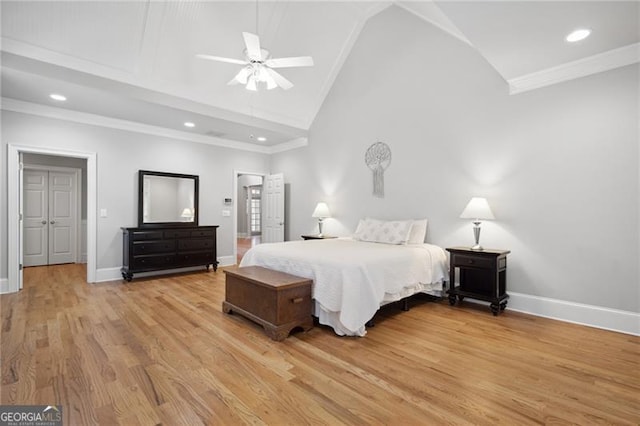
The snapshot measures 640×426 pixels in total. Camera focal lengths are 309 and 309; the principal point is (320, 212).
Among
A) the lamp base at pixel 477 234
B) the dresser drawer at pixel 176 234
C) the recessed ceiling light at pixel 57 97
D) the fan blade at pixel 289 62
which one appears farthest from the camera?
the dresser drawer at pixel 176 234

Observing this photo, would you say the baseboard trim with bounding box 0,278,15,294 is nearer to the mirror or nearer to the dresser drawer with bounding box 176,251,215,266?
the mirror

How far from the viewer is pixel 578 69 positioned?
3203 mm

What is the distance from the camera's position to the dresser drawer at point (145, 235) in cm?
504

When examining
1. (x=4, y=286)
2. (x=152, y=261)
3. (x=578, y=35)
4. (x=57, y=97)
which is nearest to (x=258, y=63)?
(x=578, y=35)

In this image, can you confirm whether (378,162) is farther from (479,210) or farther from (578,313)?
(578,313)

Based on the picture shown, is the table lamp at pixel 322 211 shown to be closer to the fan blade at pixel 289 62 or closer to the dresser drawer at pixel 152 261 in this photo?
the dresser drawer at pixel 152 261

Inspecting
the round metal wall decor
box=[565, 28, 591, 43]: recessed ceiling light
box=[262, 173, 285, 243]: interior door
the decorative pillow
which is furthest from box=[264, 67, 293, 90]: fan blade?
box=[262, 173, 285, 243]: interior door

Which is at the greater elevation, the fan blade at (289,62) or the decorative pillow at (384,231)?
the fan blade at (289,62)

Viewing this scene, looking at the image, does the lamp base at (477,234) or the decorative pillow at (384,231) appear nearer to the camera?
the lamp base at (477,234)

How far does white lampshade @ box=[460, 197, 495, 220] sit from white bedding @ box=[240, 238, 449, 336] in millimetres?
663

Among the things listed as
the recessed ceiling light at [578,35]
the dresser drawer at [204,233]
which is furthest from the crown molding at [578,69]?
the dresser drawer at [204,233]

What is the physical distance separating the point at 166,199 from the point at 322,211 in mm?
2935

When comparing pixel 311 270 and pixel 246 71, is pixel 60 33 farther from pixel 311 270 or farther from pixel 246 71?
pixel 311 270

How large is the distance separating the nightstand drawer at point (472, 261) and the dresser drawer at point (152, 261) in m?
4.60
